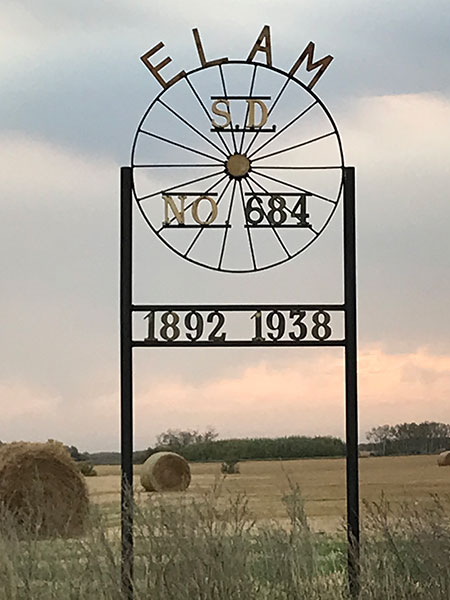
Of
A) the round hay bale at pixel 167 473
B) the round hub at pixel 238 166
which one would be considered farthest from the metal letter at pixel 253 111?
the round hay bale at pixel 167 473

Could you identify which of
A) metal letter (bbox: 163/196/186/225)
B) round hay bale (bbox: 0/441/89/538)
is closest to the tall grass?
metal letter (bbox: 163/196/186/225)

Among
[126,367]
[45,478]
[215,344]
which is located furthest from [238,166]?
[45,478]

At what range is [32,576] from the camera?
6.54 meters

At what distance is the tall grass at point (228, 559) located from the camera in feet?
19.7

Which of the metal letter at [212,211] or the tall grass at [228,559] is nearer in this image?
the tall grass at [228,559]

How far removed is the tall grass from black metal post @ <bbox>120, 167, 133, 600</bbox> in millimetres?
117

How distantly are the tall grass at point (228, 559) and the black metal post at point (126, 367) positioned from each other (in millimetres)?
117

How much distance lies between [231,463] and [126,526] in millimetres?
9745

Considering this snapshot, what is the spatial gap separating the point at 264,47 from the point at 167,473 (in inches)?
371

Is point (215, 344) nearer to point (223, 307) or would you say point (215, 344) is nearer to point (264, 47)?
point (223, 307)

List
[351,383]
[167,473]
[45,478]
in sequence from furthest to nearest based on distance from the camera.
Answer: [167,473] < [45,478] < [351,383]

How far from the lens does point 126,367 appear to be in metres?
6.69

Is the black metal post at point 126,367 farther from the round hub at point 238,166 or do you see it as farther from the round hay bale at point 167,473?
the round hay bale at point 167,473

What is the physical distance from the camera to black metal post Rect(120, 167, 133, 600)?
21.2 ft
